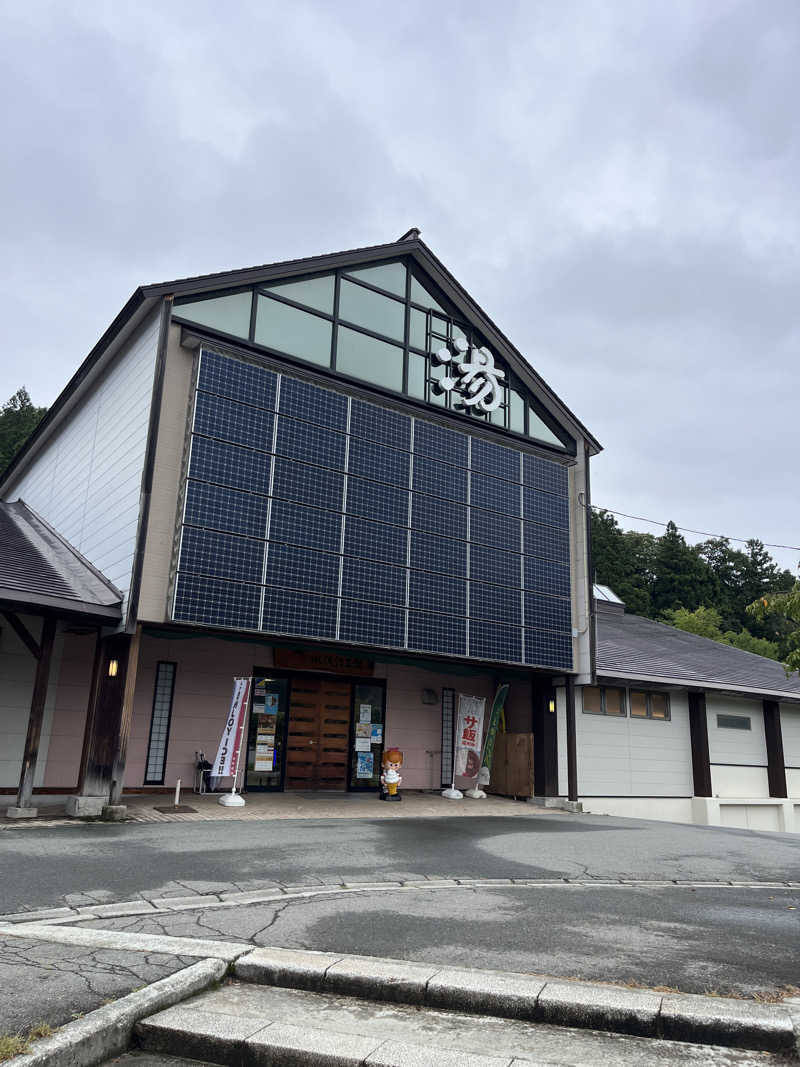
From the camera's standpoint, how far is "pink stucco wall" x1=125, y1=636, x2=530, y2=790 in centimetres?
1525

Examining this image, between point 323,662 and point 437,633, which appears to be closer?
point 437,633

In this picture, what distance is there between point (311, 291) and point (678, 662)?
14.1 metres

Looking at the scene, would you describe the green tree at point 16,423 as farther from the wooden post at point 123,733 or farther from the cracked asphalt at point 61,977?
the cracked asphalt at point 61,977

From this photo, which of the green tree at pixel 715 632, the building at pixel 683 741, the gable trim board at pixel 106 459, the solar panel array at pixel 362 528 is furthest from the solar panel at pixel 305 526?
the green tree at pixel 715 632

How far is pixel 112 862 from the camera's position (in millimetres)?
8352

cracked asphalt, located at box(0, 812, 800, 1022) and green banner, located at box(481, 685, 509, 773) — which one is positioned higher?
green banner, located at box(481, 685, 509, 773)

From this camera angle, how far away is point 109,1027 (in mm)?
3686

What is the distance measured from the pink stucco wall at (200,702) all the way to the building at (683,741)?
12.2 feet

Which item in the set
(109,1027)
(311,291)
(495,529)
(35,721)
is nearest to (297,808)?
(35,721)

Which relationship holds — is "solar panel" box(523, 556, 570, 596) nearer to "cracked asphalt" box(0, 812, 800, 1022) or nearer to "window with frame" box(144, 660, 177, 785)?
"cracked asphalt" box(0, 812, 800, 1022)

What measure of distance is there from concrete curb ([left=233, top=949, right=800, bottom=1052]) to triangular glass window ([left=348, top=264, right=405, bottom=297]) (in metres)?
14.4

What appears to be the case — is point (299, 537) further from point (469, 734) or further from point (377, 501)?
point (469, 734)

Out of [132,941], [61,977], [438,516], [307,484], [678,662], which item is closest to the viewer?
[61,977]

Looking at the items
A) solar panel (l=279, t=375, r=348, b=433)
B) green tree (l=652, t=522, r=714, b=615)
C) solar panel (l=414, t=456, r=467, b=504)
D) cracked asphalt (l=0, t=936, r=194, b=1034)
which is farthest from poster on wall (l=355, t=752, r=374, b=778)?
green tree (l=652, t=522, r=714, b=615)
